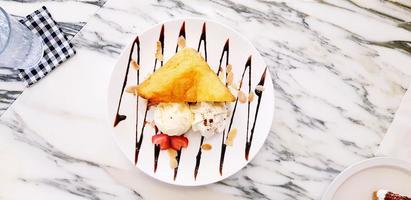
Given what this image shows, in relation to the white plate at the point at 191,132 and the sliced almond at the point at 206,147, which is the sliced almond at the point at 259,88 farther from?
the sliced almond at the point at 206,147

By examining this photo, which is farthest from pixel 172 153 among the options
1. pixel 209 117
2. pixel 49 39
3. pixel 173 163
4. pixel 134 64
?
pixel 49 39

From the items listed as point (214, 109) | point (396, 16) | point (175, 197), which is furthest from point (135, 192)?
point (396, 16)

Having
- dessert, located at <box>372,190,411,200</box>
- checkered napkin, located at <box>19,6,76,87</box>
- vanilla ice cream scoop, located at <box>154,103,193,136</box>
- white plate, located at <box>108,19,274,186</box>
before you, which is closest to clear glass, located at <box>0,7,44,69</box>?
checkered napkin, located at <box>19,6,76,87</box>

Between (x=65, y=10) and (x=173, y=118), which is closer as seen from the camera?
(x=173, y=118)

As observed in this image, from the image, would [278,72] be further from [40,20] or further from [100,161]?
[40,20]

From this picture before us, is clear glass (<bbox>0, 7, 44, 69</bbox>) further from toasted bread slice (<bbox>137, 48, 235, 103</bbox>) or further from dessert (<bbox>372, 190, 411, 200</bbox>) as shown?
dessert (<bbox>372, 190, 411, 200</bbox>)

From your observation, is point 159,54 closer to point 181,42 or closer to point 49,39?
point 181,42

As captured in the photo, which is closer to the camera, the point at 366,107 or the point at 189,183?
the point at 189,183
